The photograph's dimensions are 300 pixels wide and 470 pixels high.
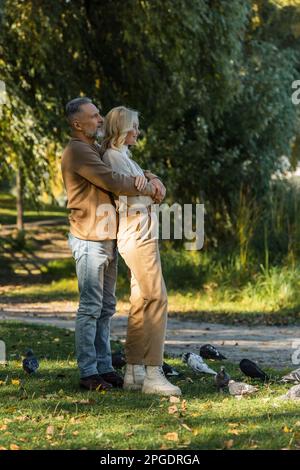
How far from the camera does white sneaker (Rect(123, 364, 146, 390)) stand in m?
7.91

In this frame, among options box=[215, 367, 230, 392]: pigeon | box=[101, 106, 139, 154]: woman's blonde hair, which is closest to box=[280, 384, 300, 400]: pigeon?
box=[215, 367, 230, 392]: pigeon

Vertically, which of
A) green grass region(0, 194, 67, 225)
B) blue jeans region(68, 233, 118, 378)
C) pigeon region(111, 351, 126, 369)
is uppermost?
blue jeans region(68, 233, 118, 378)

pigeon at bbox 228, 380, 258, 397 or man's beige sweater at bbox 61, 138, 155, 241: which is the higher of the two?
man's beige sweater at bbox 61, 138, 155, 241

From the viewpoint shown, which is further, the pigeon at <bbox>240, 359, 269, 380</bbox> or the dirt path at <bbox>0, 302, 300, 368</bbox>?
the dirt path at <bbox>0, 302, 300, 368</bbox>

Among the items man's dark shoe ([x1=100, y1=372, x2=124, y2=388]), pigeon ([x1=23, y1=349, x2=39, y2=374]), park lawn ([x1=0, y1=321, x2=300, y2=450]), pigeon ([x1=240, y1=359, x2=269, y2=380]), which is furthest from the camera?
pigeon ([x1=23, y1=349, x2=39, y2=374])

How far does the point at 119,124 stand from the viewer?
7.73m

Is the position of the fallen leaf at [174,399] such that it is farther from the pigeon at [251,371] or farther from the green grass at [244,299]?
the green grass at [244,299]

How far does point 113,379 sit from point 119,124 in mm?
1873

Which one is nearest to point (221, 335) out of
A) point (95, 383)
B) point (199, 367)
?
point (199, 367)

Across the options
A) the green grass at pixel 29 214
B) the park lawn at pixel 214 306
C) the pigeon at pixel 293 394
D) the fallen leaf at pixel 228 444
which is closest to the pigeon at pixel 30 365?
the pigeon at pixel 293 394

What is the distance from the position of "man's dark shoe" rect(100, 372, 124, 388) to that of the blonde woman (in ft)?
1.04

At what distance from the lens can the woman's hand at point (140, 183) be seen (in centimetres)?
762

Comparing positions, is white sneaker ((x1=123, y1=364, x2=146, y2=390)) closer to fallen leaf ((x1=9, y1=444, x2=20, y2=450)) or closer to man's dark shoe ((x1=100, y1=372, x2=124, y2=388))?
man's dark shoe ((x1=100, y1=372, x2=124, y2=388))

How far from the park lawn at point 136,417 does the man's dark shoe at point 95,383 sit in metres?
0.08
